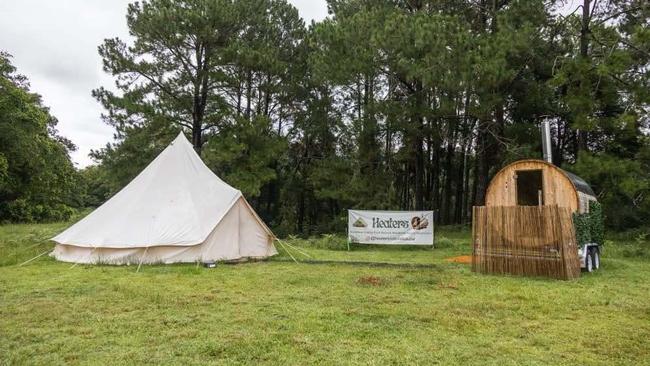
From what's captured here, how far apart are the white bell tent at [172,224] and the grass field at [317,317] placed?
2.46 feet

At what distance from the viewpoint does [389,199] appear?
21.4 metres

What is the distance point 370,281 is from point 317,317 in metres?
2.73

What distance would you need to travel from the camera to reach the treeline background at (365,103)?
14953mm

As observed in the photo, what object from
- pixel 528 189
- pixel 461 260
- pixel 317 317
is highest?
pixel 528 189

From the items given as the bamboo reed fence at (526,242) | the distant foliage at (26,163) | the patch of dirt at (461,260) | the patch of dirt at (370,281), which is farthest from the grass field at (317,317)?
the distant foliage at (26,163)

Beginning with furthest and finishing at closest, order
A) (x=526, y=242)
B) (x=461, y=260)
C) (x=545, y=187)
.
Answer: (x=461, y=260) < (x=545, y=187) < (x=526, y=242)

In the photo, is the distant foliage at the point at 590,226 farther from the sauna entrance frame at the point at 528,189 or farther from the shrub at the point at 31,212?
the shrub at the point at 31,212

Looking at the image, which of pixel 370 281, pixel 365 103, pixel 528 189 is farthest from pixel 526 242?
pixel 365 103

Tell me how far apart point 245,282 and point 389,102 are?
13400 mm

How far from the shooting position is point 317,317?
18.5 feet

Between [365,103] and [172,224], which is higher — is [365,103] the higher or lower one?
the higher one

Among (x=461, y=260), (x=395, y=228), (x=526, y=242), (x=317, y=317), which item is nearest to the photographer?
(x=317, y=317)

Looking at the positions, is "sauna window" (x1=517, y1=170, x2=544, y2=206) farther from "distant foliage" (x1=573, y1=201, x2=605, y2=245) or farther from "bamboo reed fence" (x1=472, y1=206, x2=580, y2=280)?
"bamboo reed fence" (x1=472, y1=206, x2=580, y2=280)

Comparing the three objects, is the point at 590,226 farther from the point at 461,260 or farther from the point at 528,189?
the point at 461,260
